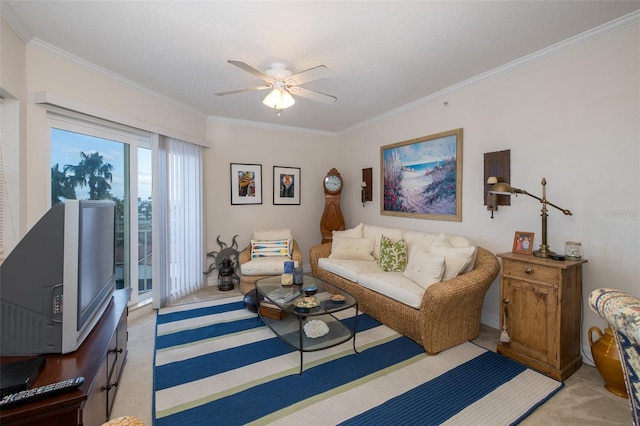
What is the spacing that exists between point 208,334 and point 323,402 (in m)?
1.44

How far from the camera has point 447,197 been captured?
3312 millimetres

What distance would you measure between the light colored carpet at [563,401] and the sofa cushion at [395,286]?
1039 millimetres

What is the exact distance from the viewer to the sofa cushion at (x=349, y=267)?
10.7 ft

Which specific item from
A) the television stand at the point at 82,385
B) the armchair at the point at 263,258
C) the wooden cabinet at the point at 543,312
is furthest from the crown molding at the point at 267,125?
the wooden cabinet at the point at 543,312

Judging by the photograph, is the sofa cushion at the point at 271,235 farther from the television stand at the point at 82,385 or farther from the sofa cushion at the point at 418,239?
the television stand at the point at 82,385

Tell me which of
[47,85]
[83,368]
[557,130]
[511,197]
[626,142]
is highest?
[47,85]

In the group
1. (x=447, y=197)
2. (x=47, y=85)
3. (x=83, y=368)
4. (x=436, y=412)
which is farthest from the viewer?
(x=447, y=197)

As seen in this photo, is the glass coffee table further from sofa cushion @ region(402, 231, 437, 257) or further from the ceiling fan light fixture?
the ceiling fan light fixture

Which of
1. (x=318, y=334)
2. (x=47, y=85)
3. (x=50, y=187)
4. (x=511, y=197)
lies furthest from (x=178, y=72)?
(x=511, y=197)

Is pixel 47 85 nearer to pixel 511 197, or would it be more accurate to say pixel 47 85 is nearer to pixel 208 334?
pixel 208 334

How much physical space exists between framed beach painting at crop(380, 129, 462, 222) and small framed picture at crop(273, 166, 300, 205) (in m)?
1.56

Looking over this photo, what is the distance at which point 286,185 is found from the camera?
4898mm

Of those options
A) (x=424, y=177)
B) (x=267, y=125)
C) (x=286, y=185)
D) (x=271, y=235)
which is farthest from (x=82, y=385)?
(x=267, y=125)

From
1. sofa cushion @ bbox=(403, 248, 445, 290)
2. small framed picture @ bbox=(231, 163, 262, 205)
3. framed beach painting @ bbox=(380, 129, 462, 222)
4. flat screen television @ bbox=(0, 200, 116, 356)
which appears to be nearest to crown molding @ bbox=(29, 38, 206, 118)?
small framed picture @ bbox=(231, 163, 262, 205)
